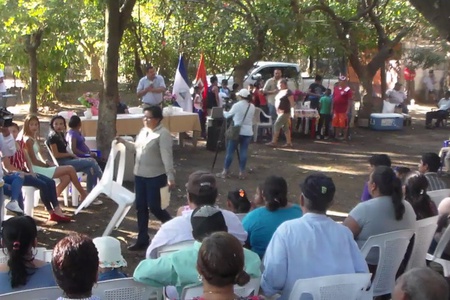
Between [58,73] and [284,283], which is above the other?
[58,73]

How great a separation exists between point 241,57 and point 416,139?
4.96 metres

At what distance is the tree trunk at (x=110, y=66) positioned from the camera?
980cm

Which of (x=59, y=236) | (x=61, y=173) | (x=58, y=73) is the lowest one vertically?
(x=59, y=236)

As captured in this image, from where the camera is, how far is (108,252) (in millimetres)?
4000

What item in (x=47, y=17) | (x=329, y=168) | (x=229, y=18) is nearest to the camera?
(x=329, y=168)

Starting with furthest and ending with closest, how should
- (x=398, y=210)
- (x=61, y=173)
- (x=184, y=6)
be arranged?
(x=184, y=6) < (x=61, y=173) < (x=398, y=210)

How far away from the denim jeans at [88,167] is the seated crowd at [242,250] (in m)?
4.06

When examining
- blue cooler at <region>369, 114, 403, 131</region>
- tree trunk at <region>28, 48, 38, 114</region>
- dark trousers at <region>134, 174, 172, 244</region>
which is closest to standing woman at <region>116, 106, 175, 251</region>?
dark trousers at <region>134, 174, 172, 244</region>

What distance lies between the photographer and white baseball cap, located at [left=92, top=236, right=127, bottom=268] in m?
3.96

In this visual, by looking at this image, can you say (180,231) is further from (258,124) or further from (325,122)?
(325,122)

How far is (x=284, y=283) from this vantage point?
3.77 metres

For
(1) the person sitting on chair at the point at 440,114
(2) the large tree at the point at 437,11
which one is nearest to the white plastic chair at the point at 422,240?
(2) the large tree at the point at 437,11

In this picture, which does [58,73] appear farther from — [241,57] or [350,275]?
[350,275]

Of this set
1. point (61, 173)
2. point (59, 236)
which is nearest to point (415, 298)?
point (59, 236)
